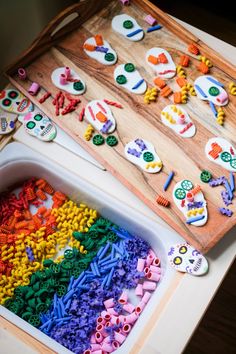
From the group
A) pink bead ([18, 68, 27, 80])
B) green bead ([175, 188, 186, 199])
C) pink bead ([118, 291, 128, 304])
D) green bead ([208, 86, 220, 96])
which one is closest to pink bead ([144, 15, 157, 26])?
green bead ([208, 86, 220, 96])

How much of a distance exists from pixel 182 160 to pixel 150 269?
255 millimetres

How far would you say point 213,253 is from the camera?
44.8 inches

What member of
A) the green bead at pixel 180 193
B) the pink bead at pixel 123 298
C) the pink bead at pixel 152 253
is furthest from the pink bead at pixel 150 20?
the pink bead at pixel 123 298

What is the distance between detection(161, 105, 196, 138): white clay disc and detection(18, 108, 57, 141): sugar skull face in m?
0.26

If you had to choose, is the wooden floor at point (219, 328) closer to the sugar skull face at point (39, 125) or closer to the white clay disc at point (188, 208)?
the white clay disc at point (188, 208)

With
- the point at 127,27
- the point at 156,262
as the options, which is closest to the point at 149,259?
the point at 156,262

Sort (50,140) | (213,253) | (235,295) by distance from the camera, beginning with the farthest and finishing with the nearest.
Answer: (235,295) < (50,140) < (213,253)

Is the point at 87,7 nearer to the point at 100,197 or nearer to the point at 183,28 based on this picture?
the point at 183,28

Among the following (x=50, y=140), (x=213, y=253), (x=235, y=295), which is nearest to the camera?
(x=213, y=253)

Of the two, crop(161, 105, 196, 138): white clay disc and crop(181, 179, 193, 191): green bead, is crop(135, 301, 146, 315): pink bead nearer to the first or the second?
crop(181, 179, 193, 191): green bead

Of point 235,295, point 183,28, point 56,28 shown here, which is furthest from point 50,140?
point 235,295

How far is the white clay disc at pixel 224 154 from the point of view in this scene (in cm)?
119

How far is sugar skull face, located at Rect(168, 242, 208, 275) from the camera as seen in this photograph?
1.11 meters

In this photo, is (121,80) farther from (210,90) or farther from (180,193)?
(180,193)
